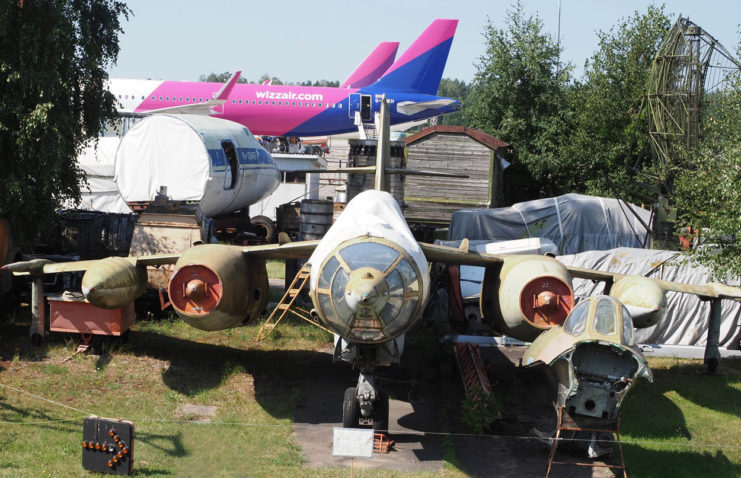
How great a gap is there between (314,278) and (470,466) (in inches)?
148

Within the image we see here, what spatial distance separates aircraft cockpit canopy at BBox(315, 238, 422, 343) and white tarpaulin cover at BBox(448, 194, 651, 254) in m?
15.5

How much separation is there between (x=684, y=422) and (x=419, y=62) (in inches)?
1595

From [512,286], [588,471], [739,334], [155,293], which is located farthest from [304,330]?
[739,334]

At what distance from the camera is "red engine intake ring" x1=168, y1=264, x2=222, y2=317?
41.1ft

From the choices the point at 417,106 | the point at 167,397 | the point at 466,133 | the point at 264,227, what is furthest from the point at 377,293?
the point at 417,106

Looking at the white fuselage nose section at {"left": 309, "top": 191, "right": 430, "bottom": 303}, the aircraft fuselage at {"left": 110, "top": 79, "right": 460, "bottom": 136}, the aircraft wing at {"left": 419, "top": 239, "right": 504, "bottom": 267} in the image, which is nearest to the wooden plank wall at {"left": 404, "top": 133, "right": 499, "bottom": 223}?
the aircraft fuselage at {"left": 110, "top": 79, "right": 460, "bottom": 136}

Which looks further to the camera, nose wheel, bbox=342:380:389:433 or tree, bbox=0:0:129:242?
tree, bbox=0:0:129:242

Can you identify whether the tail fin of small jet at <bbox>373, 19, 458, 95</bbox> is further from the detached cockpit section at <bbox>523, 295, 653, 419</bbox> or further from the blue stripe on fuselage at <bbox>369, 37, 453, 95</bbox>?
the detached cockpit section at <bbox>523, 295, 653, 419</bbox>

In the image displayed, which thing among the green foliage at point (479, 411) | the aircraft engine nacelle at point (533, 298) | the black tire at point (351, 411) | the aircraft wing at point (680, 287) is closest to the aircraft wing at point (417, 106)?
the aircraft wing at point (680, 287)

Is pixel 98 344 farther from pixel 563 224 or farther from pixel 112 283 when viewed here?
pixel 563 224

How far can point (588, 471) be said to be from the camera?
11.5 metres

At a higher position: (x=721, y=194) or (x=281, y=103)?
(x=281, y=103)

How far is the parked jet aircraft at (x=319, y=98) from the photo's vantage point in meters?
46.8

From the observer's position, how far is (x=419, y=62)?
51.3 meters
